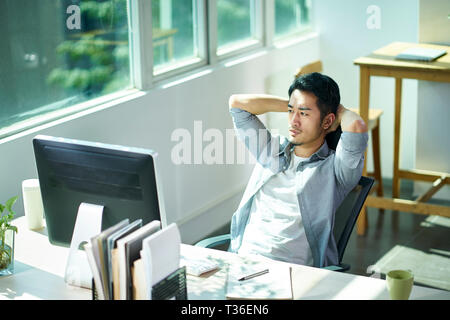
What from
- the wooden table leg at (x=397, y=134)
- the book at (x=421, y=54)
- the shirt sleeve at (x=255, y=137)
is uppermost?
the book at (x=421, y=54)

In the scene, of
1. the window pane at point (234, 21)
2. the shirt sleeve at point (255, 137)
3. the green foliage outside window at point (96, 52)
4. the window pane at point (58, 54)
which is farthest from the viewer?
the window pane at point (234, 21)

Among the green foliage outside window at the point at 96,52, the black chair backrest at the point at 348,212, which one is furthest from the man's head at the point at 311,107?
the green foliage outside window at the point at 96,52

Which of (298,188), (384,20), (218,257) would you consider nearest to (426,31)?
(384,20)

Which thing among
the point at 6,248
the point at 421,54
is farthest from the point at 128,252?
the point at 421,54

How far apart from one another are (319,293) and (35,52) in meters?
1.61

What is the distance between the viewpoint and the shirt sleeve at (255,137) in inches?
108

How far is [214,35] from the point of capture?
4.11m

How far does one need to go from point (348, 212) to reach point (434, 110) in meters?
2.10

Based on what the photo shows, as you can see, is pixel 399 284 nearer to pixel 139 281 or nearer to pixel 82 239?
pixel 139 281

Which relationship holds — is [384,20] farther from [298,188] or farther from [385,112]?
[298,188]

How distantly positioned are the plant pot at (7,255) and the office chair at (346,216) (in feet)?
2.00

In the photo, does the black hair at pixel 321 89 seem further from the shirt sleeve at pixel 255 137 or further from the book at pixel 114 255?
the book at pixel 114 255

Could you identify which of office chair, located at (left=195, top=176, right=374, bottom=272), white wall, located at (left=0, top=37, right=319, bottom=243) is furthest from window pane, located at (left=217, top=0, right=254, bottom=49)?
office chair, located at (left=195, top=176, right=374, bottom=272)

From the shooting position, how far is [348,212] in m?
2.62
